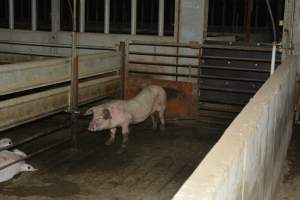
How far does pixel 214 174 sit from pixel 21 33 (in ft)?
24.5

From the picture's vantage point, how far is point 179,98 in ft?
24.7

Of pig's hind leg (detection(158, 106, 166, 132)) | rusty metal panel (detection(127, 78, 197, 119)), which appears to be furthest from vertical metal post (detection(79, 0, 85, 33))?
pig's hind leg (detection(158, 106, 166, 132))

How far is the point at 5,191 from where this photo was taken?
14.7ft

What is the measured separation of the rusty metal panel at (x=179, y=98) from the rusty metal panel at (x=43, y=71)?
3.82ft

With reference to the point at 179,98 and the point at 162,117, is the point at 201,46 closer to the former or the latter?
the point at 179,98

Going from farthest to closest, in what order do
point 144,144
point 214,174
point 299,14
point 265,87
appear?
point 299,14 < point 144,144 < point 265,87 < point 214,174

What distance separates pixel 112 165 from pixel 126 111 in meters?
1.11

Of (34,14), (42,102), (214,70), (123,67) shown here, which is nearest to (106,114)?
(42,102)

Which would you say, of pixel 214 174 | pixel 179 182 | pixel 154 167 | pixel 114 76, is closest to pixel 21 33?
pixel 114 76

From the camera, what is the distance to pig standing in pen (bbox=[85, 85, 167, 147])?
594 cm

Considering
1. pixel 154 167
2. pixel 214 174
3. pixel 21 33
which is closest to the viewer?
pixel 214 174

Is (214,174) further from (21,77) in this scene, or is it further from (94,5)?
(94,5)

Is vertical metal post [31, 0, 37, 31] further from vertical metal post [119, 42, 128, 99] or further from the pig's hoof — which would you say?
the pig's hoof

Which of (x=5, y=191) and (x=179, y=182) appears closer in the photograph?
(x=5, y=191)
